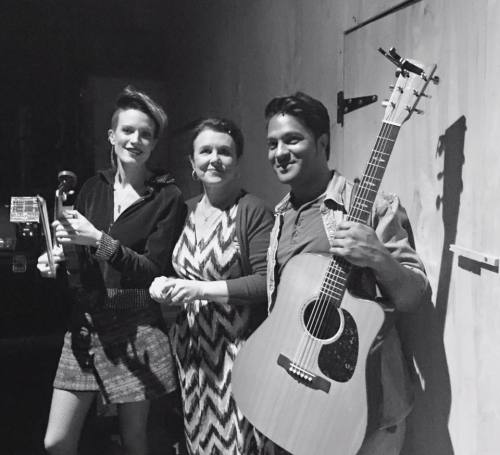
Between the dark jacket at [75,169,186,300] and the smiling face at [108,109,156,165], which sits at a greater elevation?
the smiling face at [108,109,156,165]

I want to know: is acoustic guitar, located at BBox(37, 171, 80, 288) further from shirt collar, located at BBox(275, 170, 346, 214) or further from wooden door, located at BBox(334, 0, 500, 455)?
wooden door, located at BBox(334, 0, 500, 455)

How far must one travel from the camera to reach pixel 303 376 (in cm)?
153

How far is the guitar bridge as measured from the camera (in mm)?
1512

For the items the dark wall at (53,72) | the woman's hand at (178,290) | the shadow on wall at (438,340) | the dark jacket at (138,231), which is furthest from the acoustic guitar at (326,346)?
the dark wall at (53,72)

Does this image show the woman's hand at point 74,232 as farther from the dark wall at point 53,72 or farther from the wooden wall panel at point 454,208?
the dark wall at point 53,72

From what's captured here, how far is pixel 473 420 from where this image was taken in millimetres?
1575

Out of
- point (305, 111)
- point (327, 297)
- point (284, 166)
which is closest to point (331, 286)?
point (327, 297)

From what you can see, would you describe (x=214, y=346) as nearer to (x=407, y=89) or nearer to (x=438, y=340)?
(x=438, y=340)

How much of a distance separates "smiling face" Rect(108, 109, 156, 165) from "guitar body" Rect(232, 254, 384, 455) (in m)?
0.75

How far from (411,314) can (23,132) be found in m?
4.39

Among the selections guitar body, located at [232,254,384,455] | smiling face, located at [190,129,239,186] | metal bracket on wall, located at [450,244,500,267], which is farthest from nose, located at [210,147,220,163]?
metal bracket on wall, located at [450,244,500,267]

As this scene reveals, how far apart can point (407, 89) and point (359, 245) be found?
42 cm

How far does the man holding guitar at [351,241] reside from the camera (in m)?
1.47

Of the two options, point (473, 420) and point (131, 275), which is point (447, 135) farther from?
point (131, 275)
